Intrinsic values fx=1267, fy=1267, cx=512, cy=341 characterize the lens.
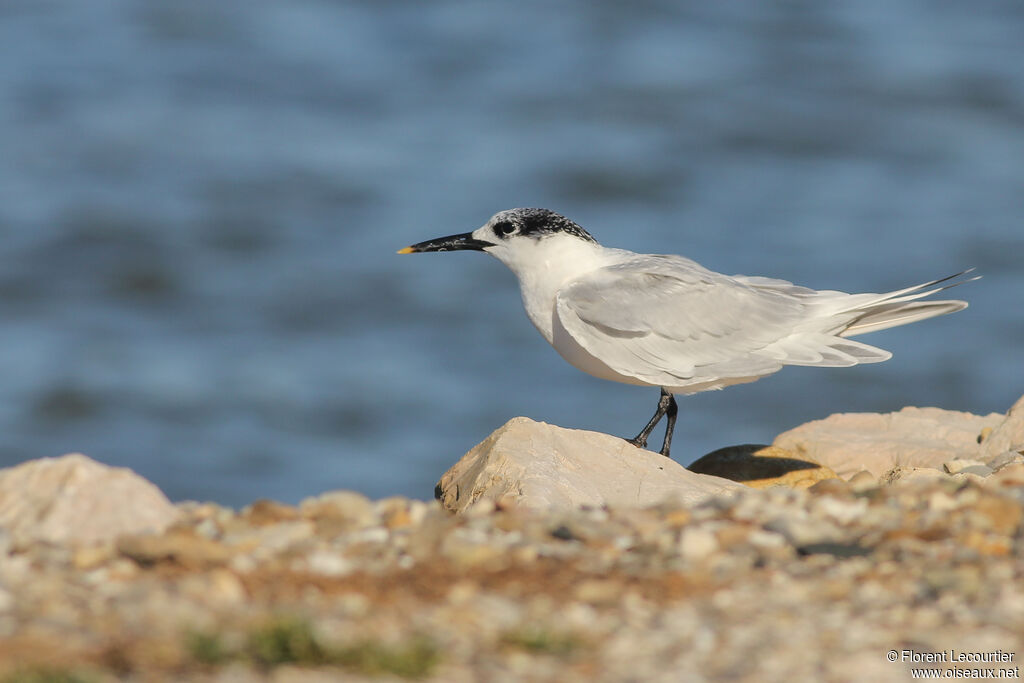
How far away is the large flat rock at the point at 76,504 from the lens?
3.57 m

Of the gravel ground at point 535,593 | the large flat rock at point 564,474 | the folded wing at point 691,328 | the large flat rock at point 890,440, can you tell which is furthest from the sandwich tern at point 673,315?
the gravel ground at point 535,593

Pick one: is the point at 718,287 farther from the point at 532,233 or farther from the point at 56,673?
the point at 56,673

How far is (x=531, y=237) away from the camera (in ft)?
21.1

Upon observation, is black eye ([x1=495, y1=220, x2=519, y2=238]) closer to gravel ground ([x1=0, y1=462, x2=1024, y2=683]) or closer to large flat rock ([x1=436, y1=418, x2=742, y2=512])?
large flat rock ([x1=436, y1=418, x2=742, y2=512])

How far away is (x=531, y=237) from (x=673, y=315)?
33.6 inches

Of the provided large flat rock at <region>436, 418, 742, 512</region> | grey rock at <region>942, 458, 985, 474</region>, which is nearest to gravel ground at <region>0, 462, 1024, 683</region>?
large flat rock at <region>436, 418, 742, 512</region>

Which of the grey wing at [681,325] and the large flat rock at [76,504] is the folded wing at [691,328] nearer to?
the grey wing at [681,325]

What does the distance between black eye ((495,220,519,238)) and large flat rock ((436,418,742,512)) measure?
1429mm

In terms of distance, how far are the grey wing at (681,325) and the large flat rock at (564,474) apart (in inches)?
28.0

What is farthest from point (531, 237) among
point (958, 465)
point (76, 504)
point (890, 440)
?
point (76, 504)

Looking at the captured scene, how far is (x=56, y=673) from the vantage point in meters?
2.47

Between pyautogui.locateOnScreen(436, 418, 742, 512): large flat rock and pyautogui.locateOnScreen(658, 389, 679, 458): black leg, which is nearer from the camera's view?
pyautogui.locateOnScreen(436, 418, 742, 512): large flat rock

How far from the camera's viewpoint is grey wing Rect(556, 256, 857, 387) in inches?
238

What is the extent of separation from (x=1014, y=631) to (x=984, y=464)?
2854mm
